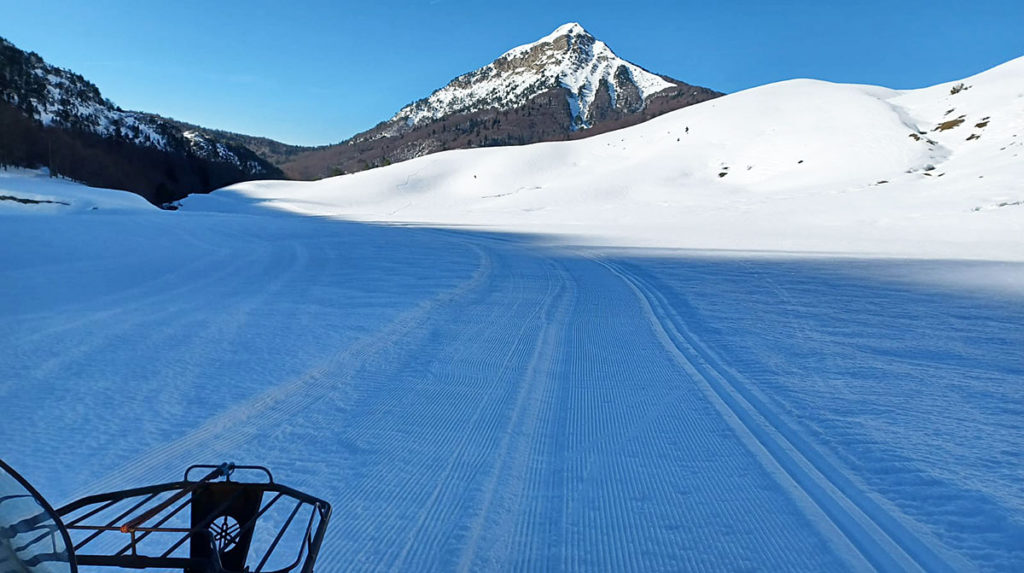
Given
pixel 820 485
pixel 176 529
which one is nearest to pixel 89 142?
pixel 176 529

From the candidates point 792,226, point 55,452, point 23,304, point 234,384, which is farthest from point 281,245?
point 792,226

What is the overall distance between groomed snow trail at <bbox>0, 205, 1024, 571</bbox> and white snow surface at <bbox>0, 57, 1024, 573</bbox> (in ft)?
0.08

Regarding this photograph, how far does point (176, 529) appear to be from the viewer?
1.57 meters

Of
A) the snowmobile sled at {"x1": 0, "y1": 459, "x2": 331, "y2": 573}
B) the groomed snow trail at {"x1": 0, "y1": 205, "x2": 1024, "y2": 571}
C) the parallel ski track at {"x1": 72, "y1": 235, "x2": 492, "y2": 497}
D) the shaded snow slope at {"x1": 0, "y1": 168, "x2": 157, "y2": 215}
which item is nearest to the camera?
the snowmobile sled at {"x1": 0, "y1": 459, "x2": 331, "y2": 573}

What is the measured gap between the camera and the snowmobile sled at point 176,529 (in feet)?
4.21

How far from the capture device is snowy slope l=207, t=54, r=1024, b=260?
19141 mm

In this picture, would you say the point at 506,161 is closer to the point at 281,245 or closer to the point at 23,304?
the point at 281,245

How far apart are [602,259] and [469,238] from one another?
751 centimetres

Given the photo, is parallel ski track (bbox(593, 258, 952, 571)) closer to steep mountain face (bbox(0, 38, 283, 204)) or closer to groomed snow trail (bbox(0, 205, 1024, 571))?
groomed snow trail (bbox(0, 205, 1024, 571))

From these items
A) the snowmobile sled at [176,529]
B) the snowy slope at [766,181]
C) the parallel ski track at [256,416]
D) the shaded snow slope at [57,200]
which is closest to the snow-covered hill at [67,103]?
the snowy slope at [766,181]

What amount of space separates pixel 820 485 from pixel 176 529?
3035mm

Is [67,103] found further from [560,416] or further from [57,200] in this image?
[560,416]

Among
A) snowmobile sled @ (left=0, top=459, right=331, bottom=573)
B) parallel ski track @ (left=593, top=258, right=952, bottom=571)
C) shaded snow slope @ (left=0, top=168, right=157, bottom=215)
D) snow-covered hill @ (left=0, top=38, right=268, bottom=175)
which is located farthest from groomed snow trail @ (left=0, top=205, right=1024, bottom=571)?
snow-covered hill @ (left=0, top=38, right=268, bottom=175)

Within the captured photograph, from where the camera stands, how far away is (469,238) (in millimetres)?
20125
